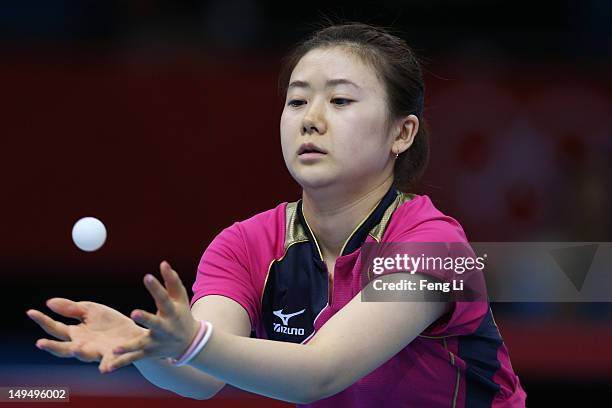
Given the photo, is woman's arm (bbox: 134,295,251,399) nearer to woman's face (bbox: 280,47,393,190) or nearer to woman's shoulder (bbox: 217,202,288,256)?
woman's shoulder (bbox: 217,202,288,256)

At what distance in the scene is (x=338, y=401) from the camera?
2.08 m

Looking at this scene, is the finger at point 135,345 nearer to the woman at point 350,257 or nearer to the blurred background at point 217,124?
the woman at point 350,257

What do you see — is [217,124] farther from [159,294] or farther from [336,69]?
[159,294]

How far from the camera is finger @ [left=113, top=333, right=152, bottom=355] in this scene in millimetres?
1422

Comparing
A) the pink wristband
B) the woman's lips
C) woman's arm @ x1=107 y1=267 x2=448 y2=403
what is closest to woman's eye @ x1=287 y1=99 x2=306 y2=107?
the woman's lips

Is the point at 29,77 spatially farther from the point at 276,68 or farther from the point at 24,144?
→ the point at 276,68

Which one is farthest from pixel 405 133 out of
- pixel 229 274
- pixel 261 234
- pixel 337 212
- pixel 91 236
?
pixel 91 236

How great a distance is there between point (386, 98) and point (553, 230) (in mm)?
2694

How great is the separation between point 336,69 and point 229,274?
54 cm

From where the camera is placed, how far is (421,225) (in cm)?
197

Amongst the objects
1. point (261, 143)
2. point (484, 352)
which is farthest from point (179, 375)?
point (261, 143)

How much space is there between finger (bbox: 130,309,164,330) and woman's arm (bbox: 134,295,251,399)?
302 millimetres

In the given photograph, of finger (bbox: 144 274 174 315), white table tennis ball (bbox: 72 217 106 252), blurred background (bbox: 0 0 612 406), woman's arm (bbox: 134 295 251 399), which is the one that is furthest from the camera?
blurred background (bbox: 0 0 612 406)

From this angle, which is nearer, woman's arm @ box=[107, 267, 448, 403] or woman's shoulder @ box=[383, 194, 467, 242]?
woman's arm @ box=[107, 267, 448, 403]
